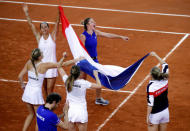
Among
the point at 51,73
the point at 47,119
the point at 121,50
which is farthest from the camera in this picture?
the point at 121,50

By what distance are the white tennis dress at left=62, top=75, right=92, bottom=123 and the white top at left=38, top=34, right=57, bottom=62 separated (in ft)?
7.97

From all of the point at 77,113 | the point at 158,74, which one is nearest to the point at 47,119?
the point at 77,113

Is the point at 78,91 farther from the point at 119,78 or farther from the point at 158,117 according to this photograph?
the point at 119,78

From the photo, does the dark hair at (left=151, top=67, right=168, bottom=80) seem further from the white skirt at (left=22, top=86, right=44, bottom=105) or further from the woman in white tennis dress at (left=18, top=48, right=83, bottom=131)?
the white skirt at (left=22, top=86, right=44, bottom=105)

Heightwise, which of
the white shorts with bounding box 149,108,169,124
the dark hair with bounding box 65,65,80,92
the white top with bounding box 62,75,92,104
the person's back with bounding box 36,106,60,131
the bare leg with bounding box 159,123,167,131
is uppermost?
the dark hair with bounding box 65,65,80,92

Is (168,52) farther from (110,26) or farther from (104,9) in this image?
(104,9)

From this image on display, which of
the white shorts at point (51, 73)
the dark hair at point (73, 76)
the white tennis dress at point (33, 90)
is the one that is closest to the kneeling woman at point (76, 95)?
the dark hair at point (73, 76)

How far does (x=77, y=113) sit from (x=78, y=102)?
22 centimetres

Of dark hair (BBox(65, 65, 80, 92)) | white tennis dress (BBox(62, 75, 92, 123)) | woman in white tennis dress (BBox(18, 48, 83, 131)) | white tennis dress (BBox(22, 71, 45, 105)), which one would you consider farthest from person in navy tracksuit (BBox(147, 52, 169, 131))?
white tennis dress (BBox(22, 71, 45, 105))

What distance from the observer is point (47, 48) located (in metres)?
9.71

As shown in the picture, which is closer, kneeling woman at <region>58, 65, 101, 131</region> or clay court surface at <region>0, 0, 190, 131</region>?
kneeling woman at <region>58, 65, 101, 131</region>

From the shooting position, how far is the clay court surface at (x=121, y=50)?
10055 millimetres

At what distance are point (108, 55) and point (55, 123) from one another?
24.4ft

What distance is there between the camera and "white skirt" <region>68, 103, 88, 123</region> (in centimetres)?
754
